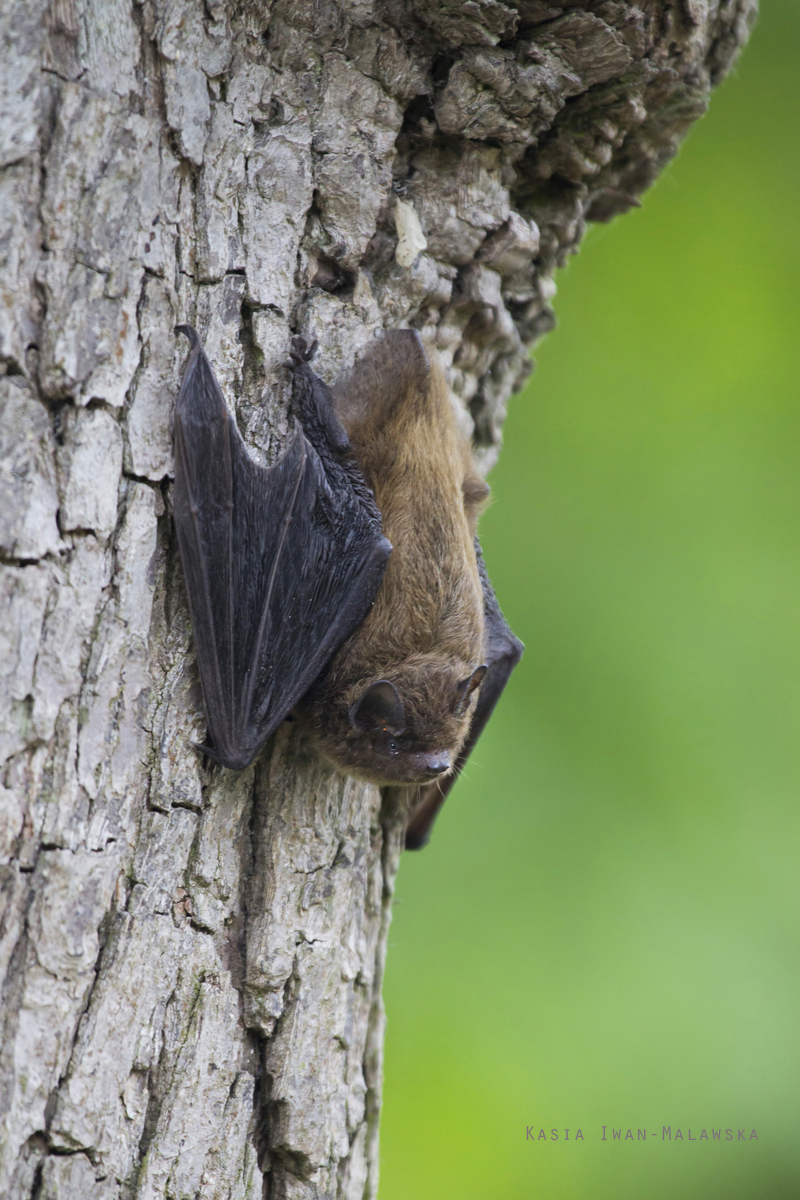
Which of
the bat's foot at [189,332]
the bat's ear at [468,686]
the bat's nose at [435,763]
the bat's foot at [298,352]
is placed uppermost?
the bat's foot at [298,352]

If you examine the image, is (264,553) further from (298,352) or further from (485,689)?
(485,689)

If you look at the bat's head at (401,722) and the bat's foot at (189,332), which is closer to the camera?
the bat's foot at (189,332)

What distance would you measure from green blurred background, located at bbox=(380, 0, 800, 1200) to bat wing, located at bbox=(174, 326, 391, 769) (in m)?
2.59

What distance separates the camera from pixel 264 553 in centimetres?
256

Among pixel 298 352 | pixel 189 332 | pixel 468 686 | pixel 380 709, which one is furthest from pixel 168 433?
pixel 468 686

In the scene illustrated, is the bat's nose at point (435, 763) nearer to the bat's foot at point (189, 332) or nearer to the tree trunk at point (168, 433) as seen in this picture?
the tree trunk at point (168, 433)

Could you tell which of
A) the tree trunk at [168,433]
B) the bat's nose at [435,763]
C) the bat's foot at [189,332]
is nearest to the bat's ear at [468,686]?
the bat's nose at [435,763]

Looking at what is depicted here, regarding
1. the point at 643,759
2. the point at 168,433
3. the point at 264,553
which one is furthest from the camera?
the point at 643,759

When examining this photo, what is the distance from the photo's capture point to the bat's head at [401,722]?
9.40ft

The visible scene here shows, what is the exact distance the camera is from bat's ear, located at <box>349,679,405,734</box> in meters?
2.91

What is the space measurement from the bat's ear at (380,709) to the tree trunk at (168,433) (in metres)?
0.20

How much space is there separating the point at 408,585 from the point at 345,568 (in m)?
0.34

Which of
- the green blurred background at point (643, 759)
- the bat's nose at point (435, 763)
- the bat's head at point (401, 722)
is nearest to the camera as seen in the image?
the bat's head at point (401, 722)

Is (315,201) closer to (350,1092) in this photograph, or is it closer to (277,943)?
(277,943)
